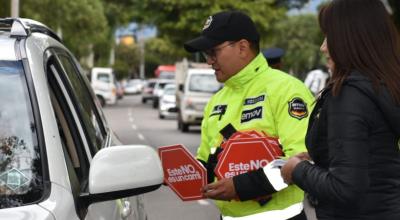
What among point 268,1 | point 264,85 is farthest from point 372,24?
point 268,1

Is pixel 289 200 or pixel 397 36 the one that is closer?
pixel 397 36

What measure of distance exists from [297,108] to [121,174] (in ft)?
3.00

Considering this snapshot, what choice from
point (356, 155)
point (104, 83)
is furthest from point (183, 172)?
point (104, 83)

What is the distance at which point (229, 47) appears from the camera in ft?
12.1

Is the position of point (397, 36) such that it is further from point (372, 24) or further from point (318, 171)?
point (318, 171)

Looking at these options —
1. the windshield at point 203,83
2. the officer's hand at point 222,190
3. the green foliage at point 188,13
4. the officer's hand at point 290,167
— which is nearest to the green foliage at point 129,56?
the green foliage at point 188,13

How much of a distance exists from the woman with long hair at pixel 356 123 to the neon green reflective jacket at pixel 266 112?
569mm

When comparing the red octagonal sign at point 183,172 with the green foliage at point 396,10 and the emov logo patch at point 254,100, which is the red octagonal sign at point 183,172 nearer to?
the emov logo patch at point 254,100

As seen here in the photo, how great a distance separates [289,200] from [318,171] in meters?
0.80

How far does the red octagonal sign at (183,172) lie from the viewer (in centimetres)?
358

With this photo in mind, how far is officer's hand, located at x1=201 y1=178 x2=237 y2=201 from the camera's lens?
3.41 meters

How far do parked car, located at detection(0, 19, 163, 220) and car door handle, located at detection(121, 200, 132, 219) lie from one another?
0.06 ft

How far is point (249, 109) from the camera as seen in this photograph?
11.7ft

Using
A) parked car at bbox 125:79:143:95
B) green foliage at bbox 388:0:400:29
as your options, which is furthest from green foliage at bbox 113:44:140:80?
green foliage at bbox 388:0:400:29
